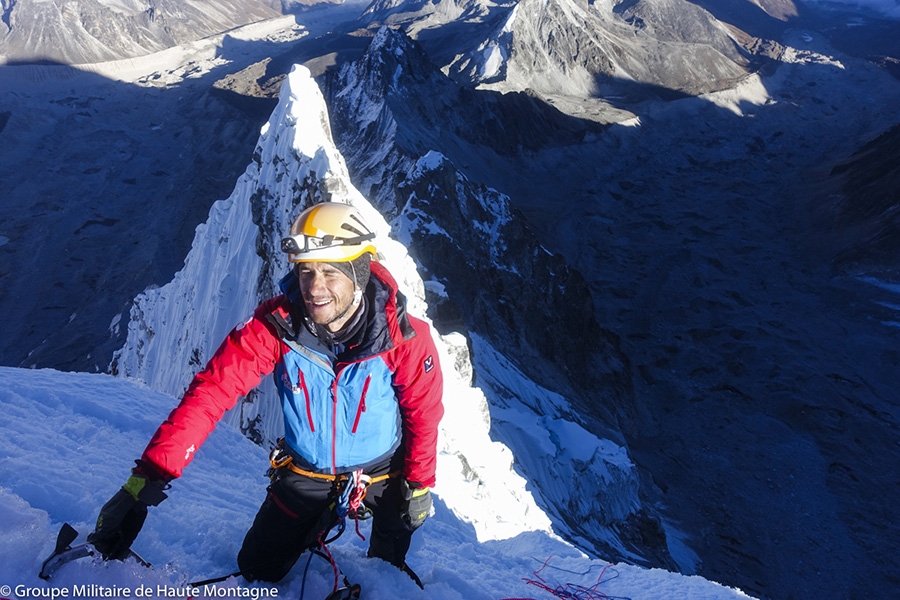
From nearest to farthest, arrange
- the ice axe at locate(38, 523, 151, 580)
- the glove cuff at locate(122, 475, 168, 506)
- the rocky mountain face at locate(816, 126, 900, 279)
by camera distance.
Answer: the glove cuff at locate(122, 475, 168, 506)
the ice axe at locate(38, 523, 151, 580)
the rocky mountain face at locate(816, 126, 900, 279)

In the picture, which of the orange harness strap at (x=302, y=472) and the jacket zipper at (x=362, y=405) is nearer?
the jacket zipper at (x=362, y=405)

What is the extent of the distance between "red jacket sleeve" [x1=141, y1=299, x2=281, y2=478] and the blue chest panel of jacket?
16cm

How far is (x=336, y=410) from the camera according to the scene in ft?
11.2

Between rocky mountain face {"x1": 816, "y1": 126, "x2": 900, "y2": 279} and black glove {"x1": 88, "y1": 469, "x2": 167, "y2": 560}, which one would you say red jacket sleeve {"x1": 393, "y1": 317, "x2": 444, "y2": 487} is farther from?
rocky mountain face {"x1": 816, "y1": 126, "x2": 900, "y2": 279}

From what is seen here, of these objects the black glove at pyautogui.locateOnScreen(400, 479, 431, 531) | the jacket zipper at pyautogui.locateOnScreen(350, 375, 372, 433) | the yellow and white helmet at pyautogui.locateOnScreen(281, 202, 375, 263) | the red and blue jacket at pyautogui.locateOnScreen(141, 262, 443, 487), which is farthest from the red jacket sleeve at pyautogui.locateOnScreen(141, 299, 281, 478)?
the black glove at pyautogui.locateOnScreen(400, 479, 431, 531)

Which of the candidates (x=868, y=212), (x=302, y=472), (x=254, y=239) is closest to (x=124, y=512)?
(x=302, y=472)

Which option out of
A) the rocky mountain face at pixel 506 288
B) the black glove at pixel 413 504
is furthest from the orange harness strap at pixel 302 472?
the rocky mountain face at pixel 506 288

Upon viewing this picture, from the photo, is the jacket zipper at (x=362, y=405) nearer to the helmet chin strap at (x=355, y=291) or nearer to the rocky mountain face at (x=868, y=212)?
the helmet chin strap at (x=355, y=291)

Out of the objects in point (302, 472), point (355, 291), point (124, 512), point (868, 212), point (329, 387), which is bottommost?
point (868, 212)

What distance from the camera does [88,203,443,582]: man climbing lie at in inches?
121

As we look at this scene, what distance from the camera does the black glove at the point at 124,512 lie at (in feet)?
9.59

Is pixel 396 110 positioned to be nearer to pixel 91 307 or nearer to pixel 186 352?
pixel 91 307

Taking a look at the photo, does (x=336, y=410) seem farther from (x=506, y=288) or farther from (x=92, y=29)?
(x=92, y=29)

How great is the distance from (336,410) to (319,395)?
146 millimetres
